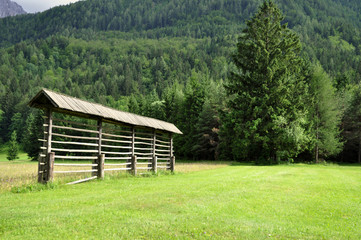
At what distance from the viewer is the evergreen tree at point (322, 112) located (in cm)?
4319

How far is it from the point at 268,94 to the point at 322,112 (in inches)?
545

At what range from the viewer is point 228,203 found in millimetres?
9484

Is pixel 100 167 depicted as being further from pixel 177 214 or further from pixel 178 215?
pixel 178 215

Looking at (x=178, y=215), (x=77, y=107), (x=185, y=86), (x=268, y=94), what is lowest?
(x=178, y=215)

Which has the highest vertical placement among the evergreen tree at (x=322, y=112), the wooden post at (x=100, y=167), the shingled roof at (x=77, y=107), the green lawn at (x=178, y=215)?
the evergreen tree at (x=322, y=112)

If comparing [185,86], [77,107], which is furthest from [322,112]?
[185,86]

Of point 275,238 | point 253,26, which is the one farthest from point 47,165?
point 253,26

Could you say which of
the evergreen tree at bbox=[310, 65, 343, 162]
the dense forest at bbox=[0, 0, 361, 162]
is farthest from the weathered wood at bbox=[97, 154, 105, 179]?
the evergreen tree at bbox=[310, 65, 343, 162]

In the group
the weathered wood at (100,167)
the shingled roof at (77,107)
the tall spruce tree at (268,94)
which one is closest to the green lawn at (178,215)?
the weathered wood at (100,167)

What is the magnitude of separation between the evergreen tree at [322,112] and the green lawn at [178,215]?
113 ft

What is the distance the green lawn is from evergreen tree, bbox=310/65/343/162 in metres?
34.5

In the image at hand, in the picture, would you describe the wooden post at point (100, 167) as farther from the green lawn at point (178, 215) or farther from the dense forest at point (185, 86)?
the dense forest at point (185, 86)

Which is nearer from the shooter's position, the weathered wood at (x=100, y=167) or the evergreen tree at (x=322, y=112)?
the weathered wood at (x=100, y=167)

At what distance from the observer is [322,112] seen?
44.4 m
